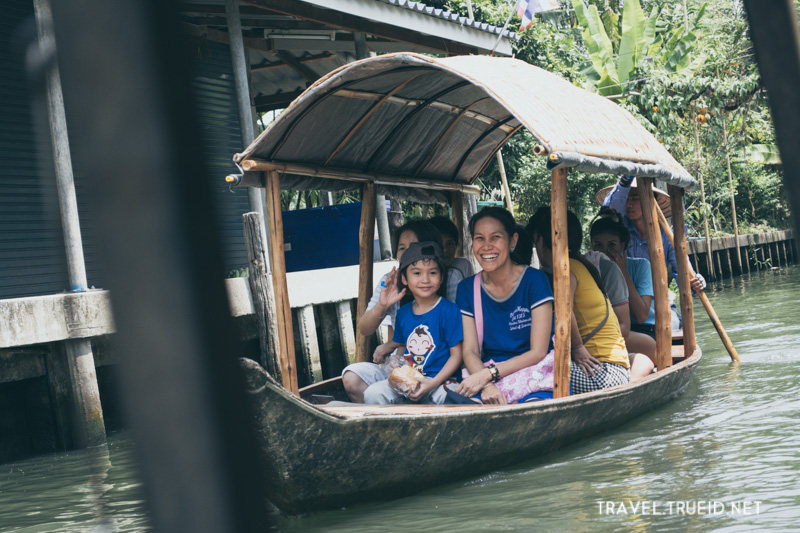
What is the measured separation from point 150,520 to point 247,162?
15.1ft

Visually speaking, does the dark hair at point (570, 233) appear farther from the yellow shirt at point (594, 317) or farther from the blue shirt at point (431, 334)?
the blue shirt at point (431, 334)

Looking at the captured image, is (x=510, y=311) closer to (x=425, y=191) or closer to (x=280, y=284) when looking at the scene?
(x=280, y=284)

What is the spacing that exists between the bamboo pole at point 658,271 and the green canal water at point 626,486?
510 mm

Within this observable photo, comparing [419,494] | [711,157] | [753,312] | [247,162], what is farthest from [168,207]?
[711,157]

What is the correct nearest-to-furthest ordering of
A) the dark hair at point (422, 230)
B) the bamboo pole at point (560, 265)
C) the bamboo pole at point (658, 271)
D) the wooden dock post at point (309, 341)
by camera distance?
the bamboo pole at point (560, 265) < the dark hair at point (422, 230) < the bamboo pole at point (658, 271) < the wooden dock post at point (309, 341)

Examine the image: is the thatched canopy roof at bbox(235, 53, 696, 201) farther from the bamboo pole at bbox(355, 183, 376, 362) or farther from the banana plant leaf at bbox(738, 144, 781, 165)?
the banana plant leaf at bbox(738, 144, 781, 165)

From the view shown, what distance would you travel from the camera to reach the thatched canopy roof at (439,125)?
14.7 feet

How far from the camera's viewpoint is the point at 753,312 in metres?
11.3

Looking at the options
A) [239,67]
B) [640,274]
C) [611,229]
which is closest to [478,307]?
[611,229]

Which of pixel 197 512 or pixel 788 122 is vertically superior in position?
pixel 788 122

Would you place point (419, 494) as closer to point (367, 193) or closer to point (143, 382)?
point (367, 193)

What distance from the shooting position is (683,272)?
21.6 feet

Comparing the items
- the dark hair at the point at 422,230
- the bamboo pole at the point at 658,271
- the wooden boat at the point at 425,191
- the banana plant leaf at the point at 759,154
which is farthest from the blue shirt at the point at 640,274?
the banana plant leaf at the point at 759,154

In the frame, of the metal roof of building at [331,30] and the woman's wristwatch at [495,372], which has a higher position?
the metal roof of building at [331,30]
